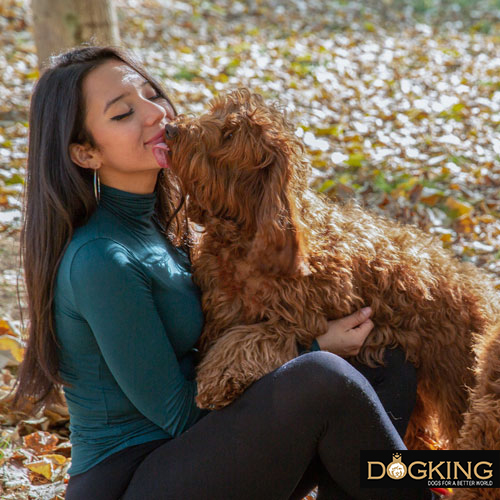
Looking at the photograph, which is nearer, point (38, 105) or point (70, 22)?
point (38, 105)

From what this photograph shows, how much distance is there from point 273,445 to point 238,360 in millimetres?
421

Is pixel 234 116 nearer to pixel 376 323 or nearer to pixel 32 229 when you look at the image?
pixel 32 229

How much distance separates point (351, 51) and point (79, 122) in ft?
25.0

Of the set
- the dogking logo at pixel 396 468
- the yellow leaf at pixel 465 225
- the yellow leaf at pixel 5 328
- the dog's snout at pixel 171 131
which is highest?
the dog's snout at pixel 171 131

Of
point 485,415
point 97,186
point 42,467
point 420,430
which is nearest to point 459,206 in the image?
point 420,430

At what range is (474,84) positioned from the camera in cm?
804

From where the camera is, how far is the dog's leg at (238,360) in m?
2.62

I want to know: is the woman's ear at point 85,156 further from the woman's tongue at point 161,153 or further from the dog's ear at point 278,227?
the dog's ear at point 278,227

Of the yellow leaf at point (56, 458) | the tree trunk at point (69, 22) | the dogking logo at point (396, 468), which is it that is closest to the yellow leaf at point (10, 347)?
the yellow leaf at point (56, 458)

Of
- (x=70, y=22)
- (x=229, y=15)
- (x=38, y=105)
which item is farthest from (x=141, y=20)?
(x=38, y=105)

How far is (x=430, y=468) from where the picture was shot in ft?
8.36

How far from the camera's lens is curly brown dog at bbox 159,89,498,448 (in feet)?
8.71

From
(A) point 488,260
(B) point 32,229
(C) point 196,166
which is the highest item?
(C) point 196,166

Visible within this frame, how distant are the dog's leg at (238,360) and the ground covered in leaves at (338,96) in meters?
1.02
